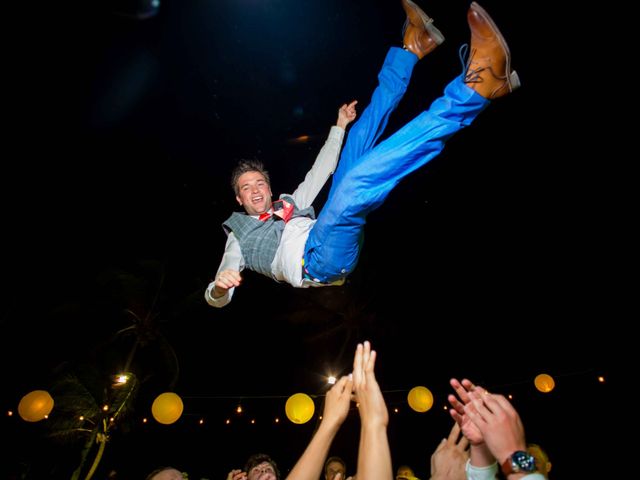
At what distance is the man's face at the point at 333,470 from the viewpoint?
15.1ft

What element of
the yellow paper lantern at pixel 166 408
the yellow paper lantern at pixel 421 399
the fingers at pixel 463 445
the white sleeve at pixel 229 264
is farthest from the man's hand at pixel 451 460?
the yellow paper lantern at pixel 166 408

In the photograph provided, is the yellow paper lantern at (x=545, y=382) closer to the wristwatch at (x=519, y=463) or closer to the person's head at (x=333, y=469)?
the person's head at (x=333, y=469)

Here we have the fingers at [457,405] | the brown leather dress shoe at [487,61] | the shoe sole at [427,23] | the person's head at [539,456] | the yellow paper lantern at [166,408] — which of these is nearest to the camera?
the fingers at [457,405]

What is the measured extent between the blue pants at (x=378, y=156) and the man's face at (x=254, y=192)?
75 centimetres

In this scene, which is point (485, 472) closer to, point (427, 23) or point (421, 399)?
point (427, 23)

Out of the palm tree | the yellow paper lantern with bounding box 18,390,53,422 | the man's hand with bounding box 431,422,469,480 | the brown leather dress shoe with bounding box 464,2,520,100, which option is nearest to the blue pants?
the brown leather dress shoe with bounding box 464,2,520,100

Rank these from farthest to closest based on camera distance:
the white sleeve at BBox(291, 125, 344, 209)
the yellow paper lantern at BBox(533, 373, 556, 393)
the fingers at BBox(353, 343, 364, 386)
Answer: the yellow paper lantern at BBox(533, 373, 556, 393)
the white sleeve at BBox(291, 125, 344, 209)
the fingers at BBox(353, 343, 364, 386)

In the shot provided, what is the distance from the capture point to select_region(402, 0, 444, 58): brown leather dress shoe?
9.40 ft

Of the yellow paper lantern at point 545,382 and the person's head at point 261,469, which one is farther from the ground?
the yellow paper lantern at point 545,382

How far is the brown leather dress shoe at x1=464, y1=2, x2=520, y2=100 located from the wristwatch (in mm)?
1900

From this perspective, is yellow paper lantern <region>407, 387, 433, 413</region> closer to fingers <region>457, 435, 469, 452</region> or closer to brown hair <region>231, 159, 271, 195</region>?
fingers <region>457, 435, 469, 452</region>

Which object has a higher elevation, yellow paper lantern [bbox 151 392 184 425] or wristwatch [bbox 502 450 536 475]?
yellow paper lantern [bbox 151 392 184 425]

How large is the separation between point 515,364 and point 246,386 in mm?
12166

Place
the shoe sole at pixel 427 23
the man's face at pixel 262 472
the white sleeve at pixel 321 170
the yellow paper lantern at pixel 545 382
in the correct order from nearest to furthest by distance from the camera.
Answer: the shoe sole at pixel 427 23
the man's face at pixel 262 472
the white sleeve at pixel 321 170
the yellow paper lantern at pixel 545 382
